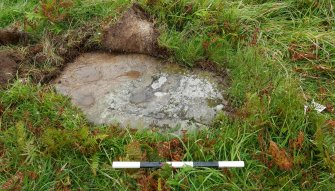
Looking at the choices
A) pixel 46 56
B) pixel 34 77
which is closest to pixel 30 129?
pixel 34 77

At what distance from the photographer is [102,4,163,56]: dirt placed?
404 cm

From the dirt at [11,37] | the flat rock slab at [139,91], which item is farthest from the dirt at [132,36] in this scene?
the dirt at [11,37]

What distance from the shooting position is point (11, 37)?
13.8 feet

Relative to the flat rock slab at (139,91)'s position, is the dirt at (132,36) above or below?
above

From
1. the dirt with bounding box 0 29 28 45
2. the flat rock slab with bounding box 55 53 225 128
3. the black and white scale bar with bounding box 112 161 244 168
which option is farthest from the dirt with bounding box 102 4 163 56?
the black and white scale bar with bounding box 112 161 244 168

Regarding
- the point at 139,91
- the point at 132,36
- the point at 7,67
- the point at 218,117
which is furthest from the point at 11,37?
the point at 218,117

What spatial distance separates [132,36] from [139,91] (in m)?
0.68

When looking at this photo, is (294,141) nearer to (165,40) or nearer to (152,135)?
(152,135)

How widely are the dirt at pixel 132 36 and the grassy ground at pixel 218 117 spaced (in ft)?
0.47

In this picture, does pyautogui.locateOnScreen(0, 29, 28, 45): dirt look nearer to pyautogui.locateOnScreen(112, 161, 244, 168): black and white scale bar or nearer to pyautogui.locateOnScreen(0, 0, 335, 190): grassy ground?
pyautogui.locateOnScreen(0, 0, 335, 190): grassy ground

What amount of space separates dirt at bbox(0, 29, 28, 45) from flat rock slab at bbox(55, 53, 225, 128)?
0.69 metres

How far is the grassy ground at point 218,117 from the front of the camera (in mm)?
3006

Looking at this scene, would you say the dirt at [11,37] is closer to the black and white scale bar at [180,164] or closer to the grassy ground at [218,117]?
the grassy ground at [218,117]

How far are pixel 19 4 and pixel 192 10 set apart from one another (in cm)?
211
